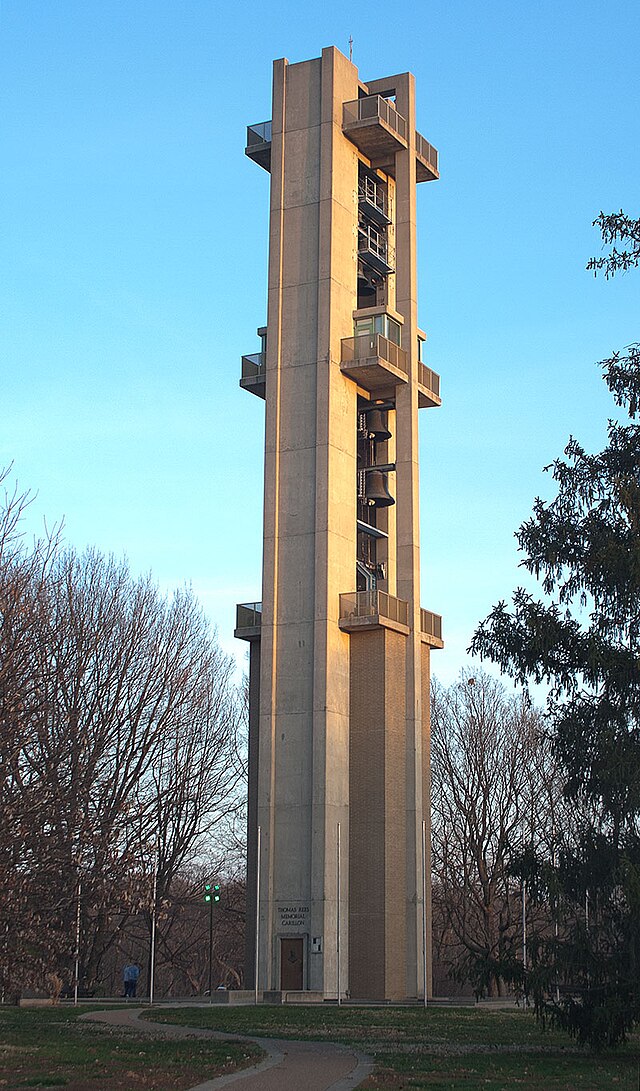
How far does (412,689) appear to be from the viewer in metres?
50.9

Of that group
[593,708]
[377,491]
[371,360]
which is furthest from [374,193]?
[593,708]

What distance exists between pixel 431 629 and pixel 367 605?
6265 mm

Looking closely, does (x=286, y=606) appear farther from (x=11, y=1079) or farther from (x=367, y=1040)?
(x=11, y=1079)

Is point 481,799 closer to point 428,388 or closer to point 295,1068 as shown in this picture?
point 428,388

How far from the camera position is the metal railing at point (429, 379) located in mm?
56794

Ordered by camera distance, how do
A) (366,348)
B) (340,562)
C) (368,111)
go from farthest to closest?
(368,111)
(366,348)
(340,562)

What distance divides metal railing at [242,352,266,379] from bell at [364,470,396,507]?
6.06 meters

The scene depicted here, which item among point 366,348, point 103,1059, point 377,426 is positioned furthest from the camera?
point 377,426

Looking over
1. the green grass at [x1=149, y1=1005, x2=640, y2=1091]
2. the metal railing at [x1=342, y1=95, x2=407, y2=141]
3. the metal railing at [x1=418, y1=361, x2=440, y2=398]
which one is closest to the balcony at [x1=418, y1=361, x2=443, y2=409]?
the metal railing at [x1=418, y1=361, x2=440, y2=398]

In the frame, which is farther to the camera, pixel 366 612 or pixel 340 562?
pixel 340 562

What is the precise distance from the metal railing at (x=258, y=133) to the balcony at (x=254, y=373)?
8.73m

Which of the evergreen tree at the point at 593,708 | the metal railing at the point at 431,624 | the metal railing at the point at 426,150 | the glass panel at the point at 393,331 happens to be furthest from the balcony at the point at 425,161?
the evergreen tree at the point at 593,708

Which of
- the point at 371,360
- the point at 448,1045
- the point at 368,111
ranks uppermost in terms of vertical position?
the point at 368,111

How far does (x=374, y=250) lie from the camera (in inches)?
2217
